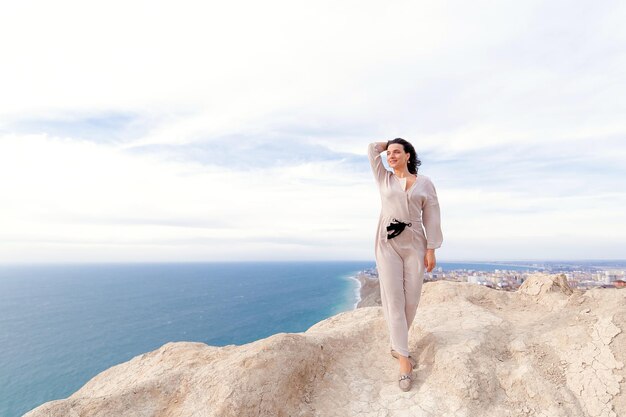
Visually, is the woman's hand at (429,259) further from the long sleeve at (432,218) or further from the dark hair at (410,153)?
the dark hair at (410,153)

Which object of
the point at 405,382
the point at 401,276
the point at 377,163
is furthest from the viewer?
the point at 377,163

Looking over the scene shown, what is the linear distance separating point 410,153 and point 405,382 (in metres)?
3.92

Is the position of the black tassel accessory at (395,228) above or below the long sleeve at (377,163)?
below

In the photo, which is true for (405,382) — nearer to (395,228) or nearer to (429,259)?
(429,259)

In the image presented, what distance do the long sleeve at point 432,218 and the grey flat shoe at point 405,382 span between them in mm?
2225

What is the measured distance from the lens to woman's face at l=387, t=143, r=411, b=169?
5.77m

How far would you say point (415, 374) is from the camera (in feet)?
19.4

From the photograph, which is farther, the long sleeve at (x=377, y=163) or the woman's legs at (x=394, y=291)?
the long sleeve at (x=377, y=163)

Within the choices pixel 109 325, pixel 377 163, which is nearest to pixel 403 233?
pixel 377 163

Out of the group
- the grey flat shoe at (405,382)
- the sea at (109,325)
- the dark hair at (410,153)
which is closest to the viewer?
the grey flat shoe at (405,382)

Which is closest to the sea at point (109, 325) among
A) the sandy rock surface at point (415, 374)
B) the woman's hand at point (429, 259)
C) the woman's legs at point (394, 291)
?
the sandy rock surface at point (415, 374)

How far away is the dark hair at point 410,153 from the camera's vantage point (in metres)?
5.87

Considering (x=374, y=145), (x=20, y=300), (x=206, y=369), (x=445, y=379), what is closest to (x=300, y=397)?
(x=206, y=369)

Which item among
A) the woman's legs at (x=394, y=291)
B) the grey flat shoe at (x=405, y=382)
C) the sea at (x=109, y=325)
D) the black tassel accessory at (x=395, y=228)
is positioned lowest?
the sea at (x=109, y=325)
